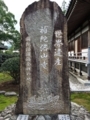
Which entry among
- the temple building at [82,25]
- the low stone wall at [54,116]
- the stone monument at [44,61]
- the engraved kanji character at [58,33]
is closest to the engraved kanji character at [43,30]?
the stone monument at [44,61]

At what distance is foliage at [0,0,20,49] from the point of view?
21.6 meters

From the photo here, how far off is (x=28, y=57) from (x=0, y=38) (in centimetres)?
1853

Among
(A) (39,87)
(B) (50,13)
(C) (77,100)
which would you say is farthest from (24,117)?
(C) (77,100)

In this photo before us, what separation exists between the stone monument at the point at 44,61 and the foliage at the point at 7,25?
57.3 feet

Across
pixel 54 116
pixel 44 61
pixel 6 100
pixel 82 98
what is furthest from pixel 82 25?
pixel 54 116

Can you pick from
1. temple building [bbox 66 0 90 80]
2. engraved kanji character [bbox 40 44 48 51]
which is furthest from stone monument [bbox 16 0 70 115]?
temple building [bbox 66 0 90 80]

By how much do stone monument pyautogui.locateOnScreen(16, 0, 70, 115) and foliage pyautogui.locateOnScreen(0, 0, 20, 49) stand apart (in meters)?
17.5

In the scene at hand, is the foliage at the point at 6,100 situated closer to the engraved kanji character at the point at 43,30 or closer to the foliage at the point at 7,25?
the engraved kanji character at the point at 43,30

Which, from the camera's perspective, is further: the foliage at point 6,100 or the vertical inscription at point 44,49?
the foliage at point 6,100

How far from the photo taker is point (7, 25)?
22312 millimetres

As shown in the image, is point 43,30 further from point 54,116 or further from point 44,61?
point 54,116

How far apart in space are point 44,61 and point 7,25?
18.5m

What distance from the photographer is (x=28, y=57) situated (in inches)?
179

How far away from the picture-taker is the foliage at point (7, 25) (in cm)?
2156
